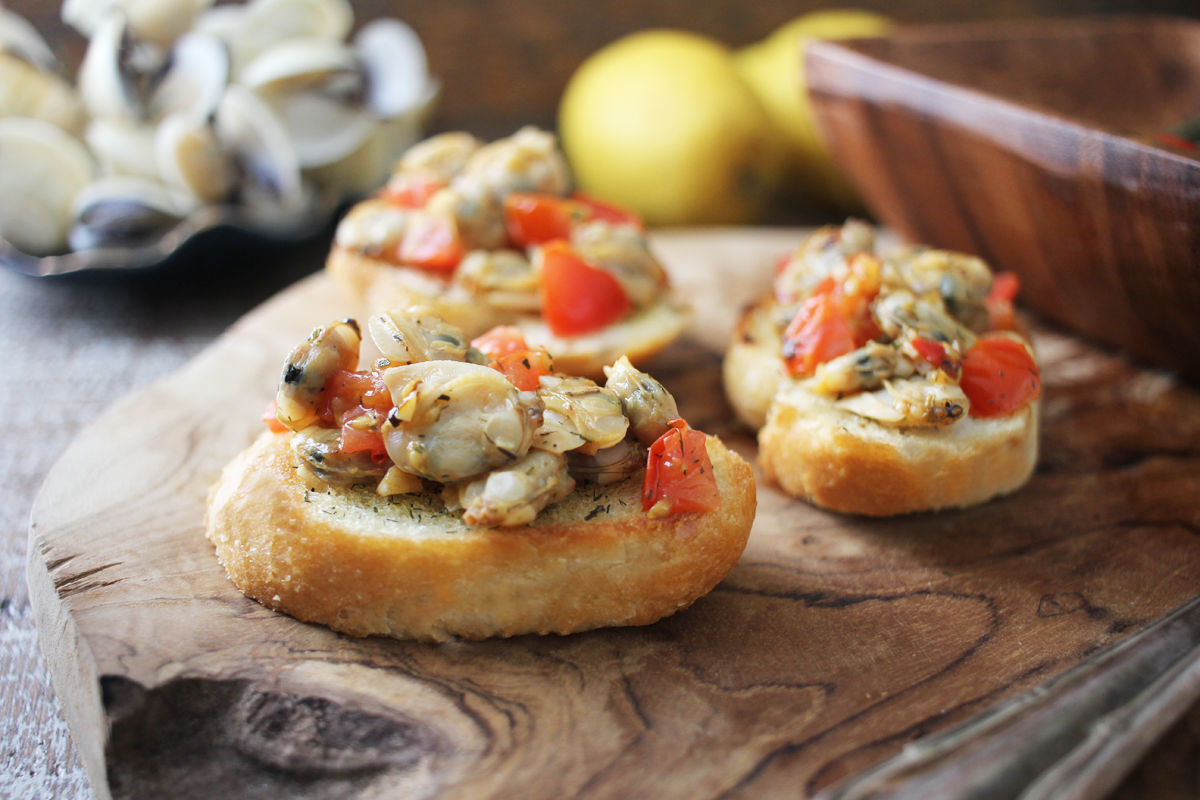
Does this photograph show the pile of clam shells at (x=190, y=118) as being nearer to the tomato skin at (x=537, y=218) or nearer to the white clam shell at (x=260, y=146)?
the white clam shell at (x=260, y=146)

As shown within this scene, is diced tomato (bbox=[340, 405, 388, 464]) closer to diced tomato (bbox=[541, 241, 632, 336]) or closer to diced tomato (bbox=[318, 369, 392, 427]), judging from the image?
diced tomato (bbox=[318, 369, 392, 427])

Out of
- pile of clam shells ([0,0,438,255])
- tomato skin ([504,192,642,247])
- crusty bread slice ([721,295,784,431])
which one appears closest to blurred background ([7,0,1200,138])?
pile of clam shells ([0,0,438,255])

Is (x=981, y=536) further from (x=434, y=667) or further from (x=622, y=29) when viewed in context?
(x=622, y=29)

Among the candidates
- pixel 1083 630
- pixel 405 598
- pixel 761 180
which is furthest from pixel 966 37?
pixel 405 598

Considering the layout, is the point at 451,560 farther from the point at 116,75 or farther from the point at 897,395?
the point at 116,75

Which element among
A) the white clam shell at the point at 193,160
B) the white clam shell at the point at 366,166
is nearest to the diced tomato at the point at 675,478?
the white clam shell at the point at 193,160

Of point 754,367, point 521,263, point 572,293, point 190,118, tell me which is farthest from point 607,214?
point 190,118
